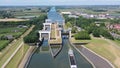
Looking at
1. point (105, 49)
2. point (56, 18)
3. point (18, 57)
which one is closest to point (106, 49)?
point (105, 49)

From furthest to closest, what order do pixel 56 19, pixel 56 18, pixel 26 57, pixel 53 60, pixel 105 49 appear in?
pixel 56 18
pixel 56 19
pixel 105 49
pixel 26 57
pixel 53 60

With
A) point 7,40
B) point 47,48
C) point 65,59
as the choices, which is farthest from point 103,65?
point 7,40

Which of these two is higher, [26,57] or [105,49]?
[26,57]

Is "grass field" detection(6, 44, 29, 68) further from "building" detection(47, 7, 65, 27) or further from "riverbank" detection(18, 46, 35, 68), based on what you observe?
"building" detection(47, 7, 65, 27)

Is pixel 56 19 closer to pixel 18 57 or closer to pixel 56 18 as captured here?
pixel 56 18

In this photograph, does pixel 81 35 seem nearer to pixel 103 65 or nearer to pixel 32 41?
pixel 32 41

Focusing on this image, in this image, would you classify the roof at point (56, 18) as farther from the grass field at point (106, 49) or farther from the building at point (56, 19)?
the grass field at point (106, 49)

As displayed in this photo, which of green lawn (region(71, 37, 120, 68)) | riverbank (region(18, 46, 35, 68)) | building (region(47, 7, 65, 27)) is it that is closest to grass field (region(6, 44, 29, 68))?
riverbank (region(18, 46, 35, 68))

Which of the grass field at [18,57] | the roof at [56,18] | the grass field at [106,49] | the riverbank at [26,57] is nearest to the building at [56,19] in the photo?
the roof at [56,18]
